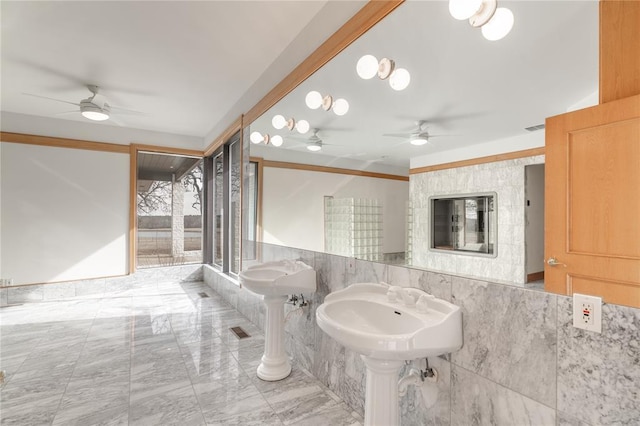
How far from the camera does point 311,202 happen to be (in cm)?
264

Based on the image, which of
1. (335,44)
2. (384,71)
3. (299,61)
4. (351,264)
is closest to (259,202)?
(299,61)

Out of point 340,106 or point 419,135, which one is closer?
point 419,135

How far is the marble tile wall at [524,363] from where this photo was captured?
2.97ft

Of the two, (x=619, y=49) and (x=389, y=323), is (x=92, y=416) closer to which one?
(x=389, y=323)

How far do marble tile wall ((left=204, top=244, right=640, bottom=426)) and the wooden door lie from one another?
9cm

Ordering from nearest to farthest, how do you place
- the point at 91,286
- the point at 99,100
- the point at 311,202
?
the point at 311,202 < the point at 99,100 < the point at 91,286

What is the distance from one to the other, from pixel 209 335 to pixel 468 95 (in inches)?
130

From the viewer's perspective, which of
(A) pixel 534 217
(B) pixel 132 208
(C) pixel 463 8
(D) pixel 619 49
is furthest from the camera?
(B) pixel 132 208

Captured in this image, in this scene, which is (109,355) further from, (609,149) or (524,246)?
(609,149)

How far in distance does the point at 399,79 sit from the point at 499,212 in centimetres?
95

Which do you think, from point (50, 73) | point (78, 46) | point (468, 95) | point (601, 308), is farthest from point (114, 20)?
point (601, 308)

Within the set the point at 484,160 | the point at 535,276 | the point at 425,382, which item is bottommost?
the point at 425,382

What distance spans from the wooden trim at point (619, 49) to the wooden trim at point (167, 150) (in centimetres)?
576

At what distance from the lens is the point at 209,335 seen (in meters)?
3.30
